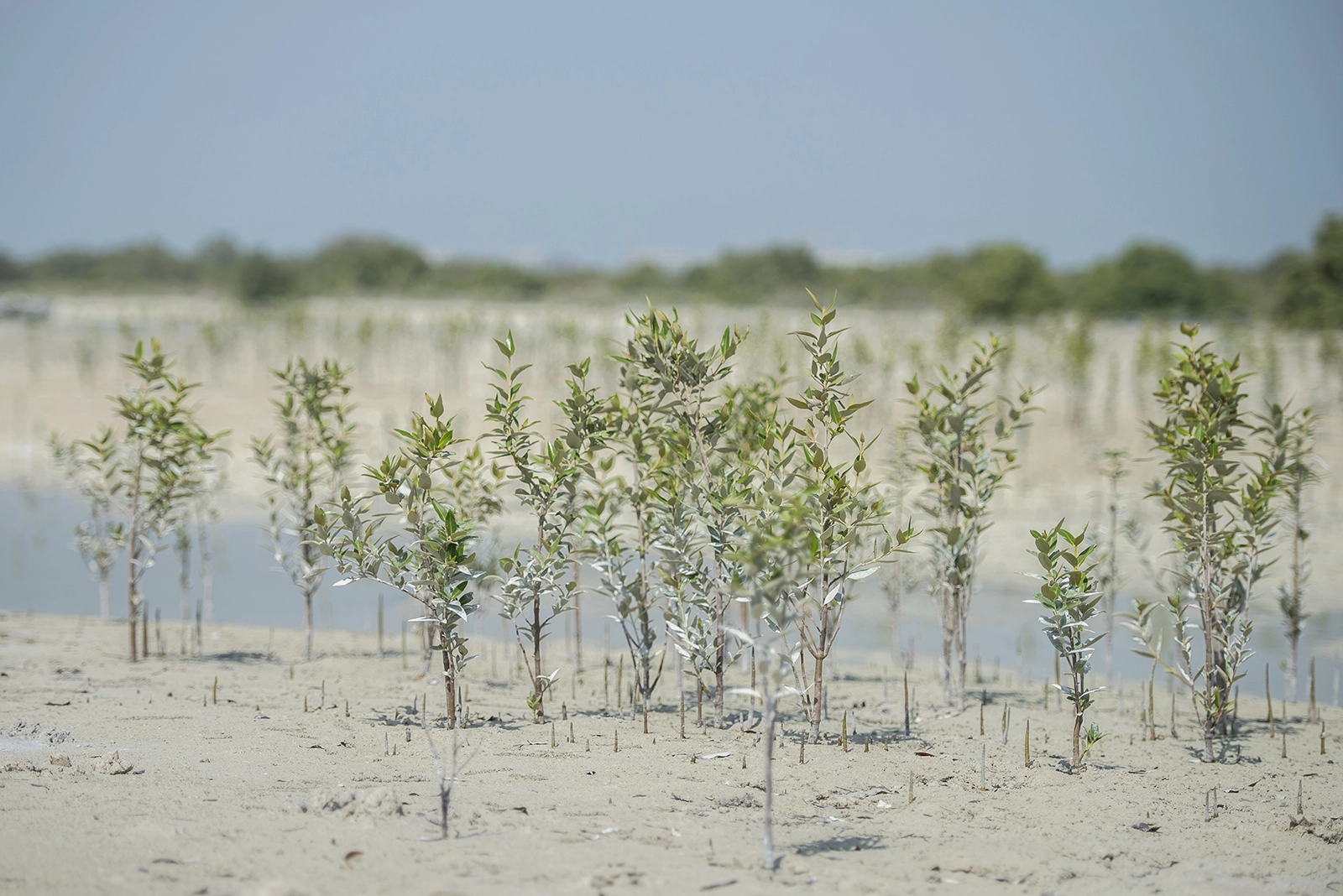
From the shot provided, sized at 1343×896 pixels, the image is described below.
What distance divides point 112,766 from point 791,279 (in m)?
70.0

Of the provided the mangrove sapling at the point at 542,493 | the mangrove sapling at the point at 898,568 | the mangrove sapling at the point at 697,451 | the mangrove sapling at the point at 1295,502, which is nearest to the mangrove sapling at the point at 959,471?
the mangrove sapling at the point at 898,568

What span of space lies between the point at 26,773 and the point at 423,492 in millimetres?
3014

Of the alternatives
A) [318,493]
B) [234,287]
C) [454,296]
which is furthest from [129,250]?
[318,493]

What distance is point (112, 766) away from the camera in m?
6.76

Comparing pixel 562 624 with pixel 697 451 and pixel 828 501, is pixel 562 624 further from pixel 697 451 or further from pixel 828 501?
pixel 828 501

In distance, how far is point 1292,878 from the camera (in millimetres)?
6184

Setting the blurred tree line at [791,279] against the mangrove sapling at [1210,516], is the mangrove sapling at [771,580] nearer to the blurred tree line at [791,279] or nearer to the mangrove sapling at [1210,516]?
the mangrove sapling at [1210,516]

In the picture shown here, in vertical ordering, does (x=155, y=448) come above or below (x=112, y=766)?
above

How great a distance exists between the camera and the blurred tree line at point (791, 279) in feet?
170

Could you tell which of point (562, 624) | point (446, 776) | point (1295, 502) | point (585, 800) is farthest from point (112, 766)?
point (1295, 502)


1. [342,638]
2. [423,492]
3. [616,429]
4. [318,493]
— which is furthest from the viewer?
[318,493]

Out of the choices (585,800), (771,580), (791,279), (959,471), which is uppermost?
(791,279)

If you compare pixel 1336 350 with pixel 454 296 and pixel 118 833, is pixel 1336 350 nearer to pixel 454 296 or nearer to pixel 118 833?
pixel 118 833

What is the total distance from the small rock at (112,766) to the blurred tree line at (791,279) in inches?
1750
